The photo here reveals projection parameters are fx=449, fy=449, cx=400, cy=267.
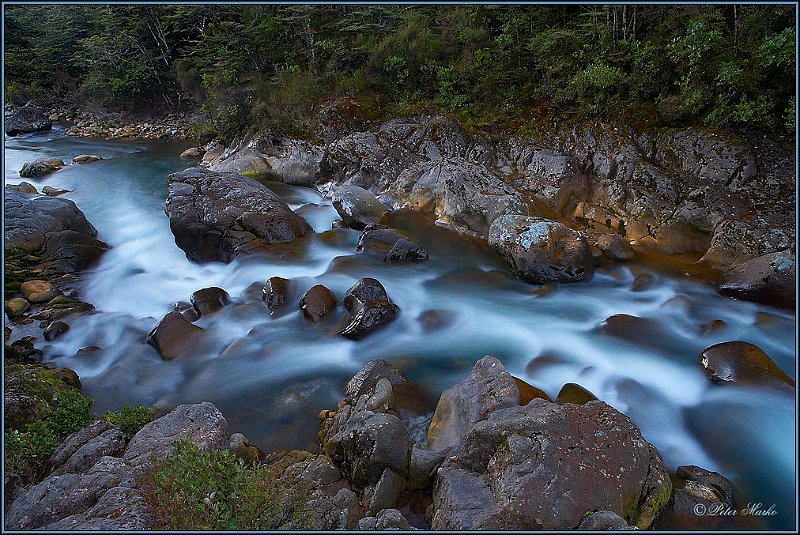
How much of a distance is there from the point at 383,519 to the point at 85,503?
2797 millimetres

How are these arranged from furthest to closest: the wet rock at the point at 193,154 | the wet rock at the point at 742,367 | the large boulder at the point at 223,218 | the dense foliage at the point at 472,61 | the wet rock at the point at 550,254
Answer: the wet rock at the point at 193,154 < the large boulder at the point at 223,218 < the dense foliage at the point at 472,61 < the wet rock at the point at 550,254 < the wet rock at the point at 742,367

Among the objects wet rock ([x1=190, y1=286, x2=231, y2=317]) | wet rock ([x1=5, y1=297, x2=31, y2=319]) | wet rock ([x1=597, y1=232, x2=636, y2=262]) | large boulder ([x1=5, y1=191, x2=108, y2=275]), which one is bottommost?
wet rock ([x1=597, y1=232, x2=636, y2=262])

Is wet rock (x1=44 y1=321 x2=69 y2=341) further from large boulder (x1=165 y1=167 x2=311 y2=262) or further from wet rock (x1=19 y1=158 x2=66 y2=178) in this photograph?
wet rock (x1=19 y1=158 x2=66 y2=178)

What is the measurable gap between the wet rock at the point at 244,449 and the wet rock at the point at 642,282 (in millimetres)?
8279

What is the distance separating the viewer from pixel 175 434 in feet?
17.7

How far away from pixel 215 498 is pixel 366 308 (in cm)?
535

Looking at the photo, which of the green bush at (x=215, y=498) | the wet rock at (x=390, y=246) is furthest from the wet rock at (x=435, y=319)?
the green bush at (x=215, y=498)

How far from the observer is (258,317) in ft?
31.7

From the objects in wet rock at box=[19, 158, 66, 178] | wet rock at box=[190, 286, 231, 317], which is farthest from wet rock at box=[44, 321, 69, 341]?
wet rock at box=[19, 158, 66, 178]

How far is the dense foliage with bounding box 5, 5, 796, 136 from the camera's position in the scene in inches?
431

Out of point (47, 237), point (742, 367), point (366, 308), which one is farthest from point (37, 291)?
point (742, 367)

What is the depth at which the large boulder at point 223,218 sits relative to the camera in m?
11.9

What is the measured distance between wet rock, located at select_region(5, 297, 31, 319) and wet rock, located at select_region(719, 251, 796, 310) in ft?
48.0

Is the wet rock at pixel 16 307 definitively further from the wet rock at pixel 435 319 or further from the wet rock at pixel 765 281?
the wet rock at pixel 765 281
